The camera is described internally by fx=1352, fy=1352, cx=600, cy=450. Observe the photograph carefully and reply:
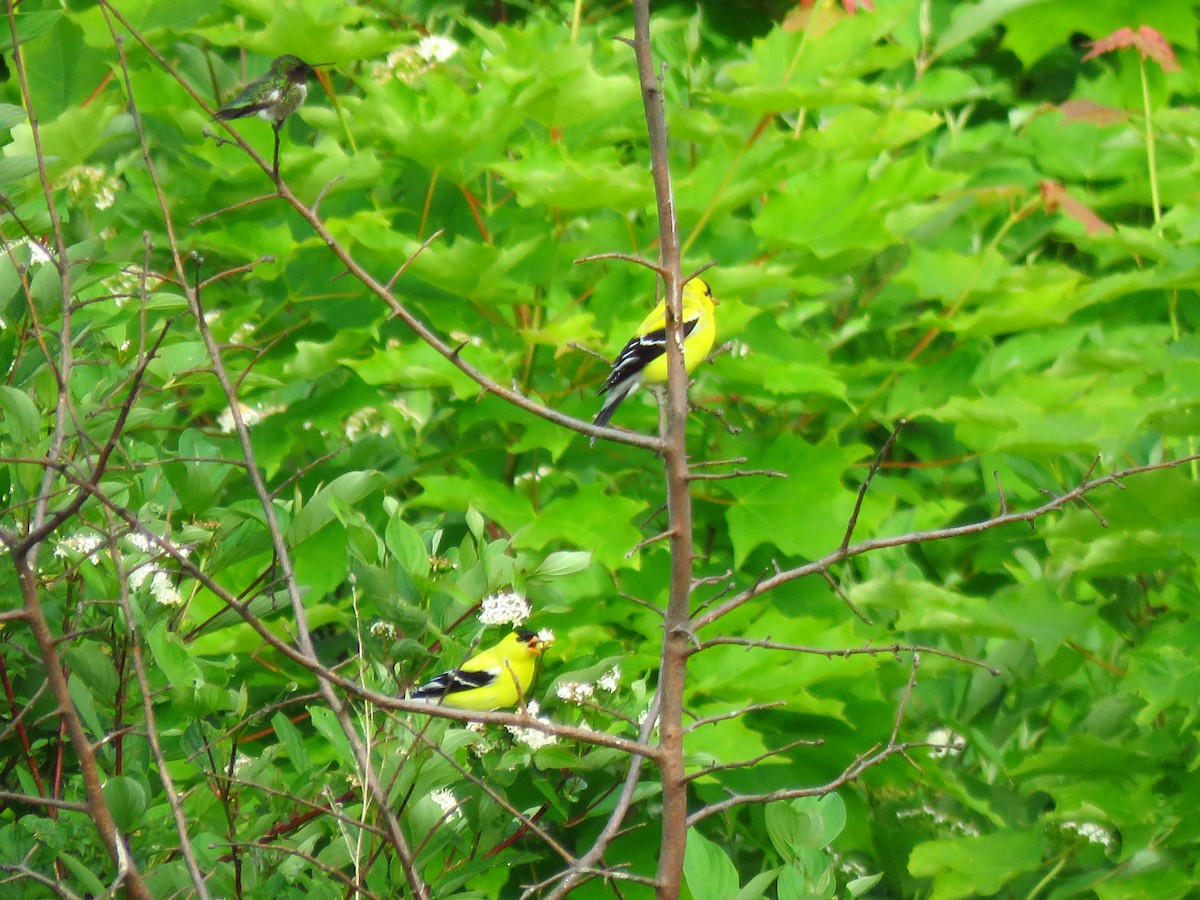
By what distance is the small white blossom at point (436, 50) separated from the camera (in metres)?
3.70

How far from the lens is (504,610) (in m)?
1.99

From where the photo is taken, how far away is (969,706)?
3035 millimetres

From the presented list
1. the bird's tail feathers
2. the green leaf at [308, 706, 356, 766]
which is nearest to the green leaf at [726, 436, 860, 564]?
the bird's tail feathers

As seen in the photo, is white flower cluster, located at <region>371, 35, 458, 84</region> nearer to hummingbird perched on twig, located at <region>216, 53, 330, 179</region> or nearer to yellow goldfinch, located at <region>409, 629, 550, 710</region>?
hummingbird perched on twig, located at <region>216, 53, 330, 179</region>

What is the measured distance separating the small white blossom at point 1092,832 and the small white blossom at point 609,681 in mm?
1172

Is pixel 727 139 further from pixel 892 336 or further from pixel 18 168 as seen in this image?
pixel 18 168

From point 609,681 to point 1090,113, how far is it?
2.61m

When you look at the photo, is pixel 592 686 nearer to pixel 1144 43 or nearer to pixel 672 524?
pixel 672 524

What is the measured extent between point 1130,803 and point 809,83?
174cm

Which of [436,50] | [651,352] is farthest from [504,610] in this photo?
[436,50]

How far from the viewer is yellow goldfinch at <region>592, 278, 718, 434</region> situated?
2.98m

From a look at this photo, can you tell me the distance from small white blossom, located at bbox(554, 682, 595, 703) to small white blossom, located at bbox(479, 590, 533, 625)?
12 cm

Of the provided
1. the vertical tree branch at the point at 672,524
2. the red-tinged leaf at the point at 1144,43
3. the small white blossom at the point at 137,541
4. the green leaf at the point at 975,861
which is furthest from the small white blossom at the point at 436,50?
the vertical tree branch at the point at 672,524

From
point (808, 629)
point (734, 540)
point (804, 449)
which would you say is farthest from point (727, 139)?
point (808, 629)
